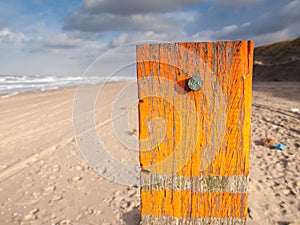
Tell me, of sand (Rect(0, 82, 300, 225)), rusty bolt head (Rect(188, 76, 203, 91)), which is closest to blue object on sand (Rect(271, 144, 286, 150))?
sand (Rect(0, 82, 300, 225))

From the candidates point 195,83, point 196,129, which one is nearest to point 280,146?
point 196,129

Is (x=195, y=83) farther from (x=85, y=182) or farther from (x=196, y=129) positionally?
(x=85, y=182)

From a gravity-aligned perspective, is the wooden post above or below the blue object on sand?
above

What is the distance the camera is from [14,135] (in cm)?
582

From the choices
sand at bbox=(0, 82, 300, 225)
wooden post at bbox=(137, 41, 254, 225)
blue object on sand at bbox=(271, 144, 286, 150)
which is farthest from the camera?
blue object on sand at bbox=(271, 144, 286, 150)

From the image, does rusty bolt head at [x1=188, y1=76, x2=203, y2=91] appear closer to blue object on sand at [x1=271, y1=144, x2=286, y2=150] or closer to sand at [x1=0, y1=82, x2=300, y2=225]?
sand at [x1=0, y1=82, x2=300, y2=225]

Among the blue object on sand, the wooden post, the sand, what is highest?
the wooden post

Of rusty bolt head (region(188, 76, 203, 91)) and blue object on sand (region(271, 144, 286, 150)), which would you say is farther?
blue object on sand (region(271, 144, 286, 150))

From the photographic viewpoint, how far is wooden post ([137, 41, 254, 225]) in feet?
4.63

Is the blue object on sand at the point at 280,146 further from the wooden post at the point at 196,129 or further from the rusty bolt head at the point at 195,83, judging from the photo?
the rusty bolt head at the point at 195,83

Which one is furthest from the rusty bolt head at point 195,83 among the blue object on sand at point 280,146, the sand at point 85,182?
the blue object on sand at point 280,146

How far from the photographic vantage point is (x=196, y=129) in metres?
1.48

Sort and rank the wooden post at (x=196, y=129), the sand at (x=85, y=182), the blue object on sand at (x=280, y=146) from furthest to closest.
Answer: the blue object on sand at (x=280, y=146)
the sand at (x=85, y=182)
the wooden post at (x=196, y=129)

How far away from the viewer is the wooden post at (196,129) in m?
1.41
